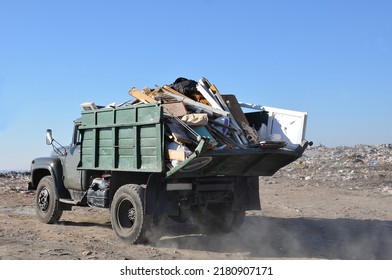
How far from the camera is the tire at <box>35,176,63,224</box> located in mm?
9195

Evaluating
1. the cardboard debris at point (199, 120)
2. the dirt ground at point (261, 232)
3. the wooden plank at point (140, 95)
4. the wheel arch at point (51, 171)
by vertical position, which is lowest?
the dirt ground at point (261, 232)

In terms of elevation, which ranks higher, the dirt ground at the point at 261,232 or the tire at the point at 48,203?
the tire at the point at 48,203

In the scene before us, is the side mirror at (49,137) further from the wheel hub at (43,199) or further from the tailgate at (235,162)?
the tailgate at (235,162)

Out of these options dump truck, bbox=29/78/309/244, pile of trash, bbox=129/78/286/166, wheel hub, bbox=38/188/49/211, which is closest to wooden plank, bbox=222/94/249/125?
pile of trash, bbox=129/78/286/166

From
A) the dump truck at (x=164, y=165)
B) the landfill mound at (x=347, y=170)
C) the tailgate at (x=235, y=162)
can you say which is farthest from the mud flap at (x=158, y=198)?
the landfill mound at (x=347, y=170)

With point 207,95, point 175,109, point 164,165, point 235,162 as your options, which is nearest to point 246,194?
point 235,162

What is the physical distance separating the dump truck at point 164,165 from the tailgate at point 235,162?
2 centimetres

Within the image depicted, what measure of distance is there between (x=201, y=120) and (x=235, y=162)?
3.15 ft

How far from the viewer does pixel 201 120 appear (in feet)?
21.7

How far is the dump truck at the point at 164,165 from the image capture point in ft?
22.2

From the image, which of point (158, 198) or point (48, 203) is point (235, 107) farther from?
point (48, 203)

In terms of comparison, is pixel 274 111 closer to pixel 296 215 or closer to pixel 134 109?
pixel 134 109
